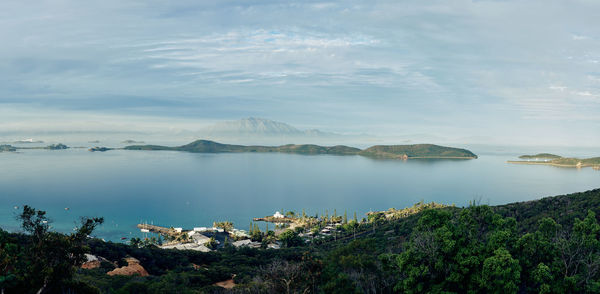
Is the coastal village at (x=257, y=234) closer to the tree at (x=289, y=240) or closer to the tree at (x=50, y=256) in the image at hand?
the tree at (x=289, y=240)

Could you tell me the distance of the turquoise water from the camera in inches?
2854

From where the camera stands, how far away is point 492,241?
13750 mm

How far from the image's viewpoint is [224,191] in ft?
333

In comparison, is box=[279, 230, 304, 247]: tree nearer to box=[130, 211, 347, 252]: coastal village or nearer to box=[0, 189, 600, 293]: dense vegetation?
box=[130, 211, 347, 252]: coastal village

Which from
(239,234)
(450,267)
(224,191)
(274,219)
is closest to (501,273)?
(450,267)

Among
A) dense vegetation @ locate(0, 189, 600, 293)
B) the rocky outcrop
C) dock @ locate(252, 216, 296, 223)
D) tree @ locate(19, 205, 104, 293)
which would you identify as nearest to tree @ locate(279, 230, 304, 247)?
the rocky outcrop

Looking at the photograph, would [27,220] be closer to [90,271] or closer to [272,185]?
[90,271]

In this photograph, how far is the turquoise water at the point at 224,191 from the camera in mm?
72500

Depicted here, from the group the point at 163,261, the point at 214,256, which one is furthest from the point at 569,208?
the point at 163,261

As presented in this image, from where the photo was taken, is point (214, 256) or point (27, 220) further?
point (214, 256)

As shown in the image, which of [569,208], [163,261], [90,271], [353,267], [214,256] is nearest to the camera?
[353,267]

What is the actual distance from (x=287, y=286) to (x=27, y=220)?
9.04 meters

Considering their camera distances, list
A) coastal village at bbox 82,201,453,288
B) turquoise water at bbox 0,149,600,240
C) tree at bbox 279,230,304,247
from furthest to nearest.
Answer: turquoise water at bbox 0,149,600,240
coastal village at bbox 82,201,453,288
tree at bbox 279,230,304,247

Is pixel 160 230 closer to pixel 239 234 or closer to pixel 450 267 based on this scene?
pixel 239 234
